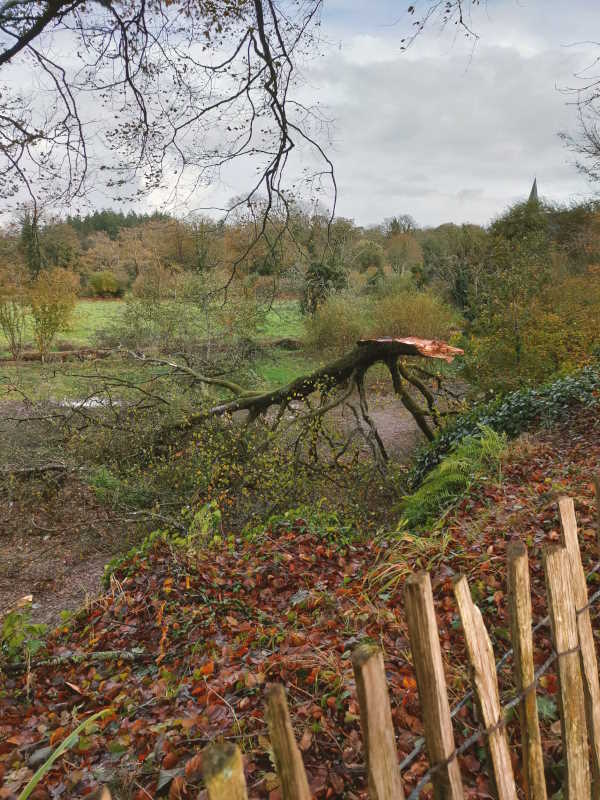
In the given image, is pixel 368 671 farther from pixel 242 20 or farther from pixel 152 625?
pixel 242 20

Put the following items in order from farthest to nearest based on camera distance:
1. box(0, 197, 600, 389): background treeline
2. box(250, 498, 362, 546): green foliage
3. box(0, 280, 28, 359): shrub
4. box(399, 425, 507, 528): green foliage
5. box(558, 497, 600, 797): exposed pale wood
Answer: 1. box(0, 280, 28, 359): shrub
2. box(0, 197, 600, 389): background treeline
3. box(399, 425, 507, 528): green foliage
4. box(250, 498, 362, 546): green foliage
5. box(558, 497, 600, 797): exposed pale wood

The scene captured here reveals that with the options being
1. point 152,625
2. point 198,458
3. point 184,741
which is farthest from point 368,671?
point 198,458

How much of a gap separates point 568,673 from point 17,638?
11.3 feet

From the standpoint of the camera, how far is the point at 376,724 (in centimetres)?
89

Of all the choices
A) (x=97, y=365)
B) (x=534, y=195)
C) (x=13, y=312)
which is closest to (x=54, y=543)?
(x=97, y=365)

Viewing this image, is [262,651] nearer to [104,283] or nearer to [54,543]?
[54,543]

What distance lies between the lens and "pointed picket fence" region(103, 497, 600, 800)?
2.64 ft

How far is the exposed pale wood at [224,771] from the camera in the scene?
28.6 inches

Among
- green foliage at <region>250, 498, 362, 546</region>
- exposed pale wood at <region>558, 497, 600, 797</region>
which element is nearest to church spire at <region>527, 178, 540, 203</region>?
green foliage at <region>250, 498, 362, 546</region>

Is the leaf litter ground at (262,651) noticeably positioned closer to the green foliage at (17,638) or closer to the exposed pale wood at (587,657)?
the green foliage at (17,638)

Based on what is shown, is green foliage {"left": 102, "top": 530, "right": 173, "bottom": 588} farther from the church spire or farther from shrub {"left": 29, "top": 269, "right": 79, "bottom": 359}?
the church spire

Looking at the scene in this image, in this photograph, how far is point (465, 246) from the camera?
2178 centimetres

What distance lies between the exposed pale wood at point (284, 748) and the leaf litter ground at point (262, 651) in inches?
53.5

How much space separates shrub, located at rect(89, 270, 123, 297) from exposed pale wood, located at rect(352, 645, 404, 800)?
2768cm
